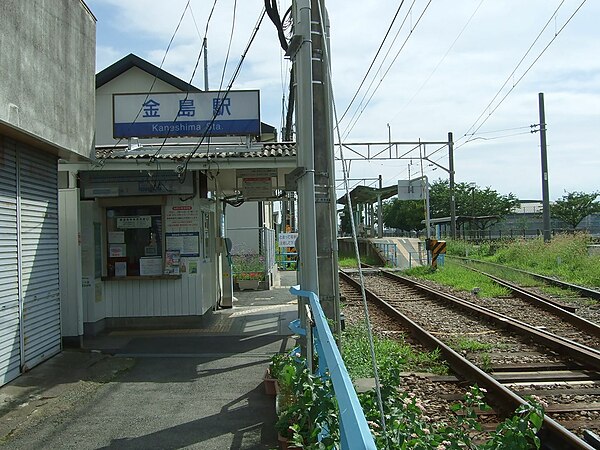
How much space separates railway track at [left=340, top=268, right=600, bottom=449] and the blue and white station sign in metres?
4.72

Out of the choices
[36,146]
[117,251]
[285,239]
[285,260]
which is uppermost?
[36,146]

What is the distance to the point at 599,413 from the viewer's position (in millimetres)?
5977

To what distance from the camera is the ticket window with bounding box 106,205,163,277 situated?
11094 millimetres

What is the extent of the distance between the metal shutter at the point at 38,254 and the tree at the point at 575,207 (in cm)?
5668

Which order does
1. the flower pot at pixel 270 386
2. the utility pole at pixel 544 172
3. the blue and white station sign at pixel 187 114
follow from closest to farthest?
the flower pot at pixel 270 386
the blue and white station sign at pixel 187 114
the utility pole at pixel 544 172

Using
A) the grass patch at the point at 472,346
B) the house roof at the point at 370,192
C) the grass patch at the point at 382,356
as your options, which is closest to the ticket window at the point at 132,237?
the grass patch at the point at 382,356

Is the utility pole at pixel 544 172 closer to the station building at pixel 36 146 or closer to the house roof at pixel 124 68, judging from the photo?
the house roof at pixel 124 68

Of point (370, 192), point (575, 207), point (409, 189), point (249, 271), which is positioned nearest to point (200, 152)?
point (249, 271)

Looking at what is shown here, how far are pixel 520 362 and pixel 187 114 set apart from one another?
6669mm

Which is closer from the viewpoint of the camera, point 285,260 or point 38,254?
point 38,254

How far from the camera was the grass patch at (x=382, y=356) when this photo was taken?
7.10 metres

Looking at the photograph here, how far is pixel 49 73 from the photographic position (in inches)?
304

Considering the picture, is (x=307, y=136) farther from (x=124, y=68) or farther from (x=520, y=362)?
(x=124, y=68)

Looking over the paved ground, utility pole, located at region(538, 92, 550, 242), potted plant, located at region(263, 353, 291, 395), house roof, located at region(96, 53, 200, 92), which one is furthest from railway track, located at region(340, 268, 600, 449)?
utility pole, located at region(538, 92, 550, 242)
